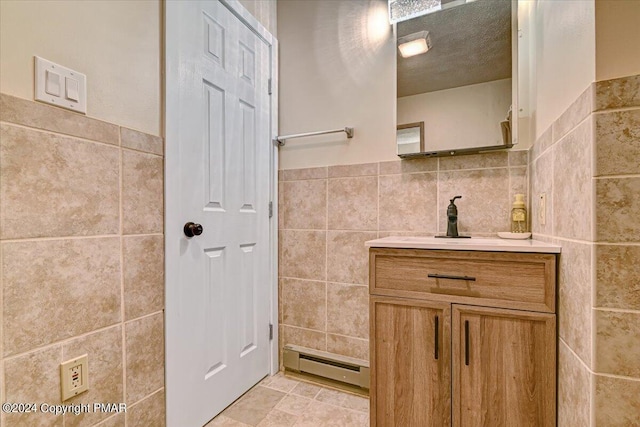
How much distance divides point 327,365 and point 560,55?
1741 millimetres

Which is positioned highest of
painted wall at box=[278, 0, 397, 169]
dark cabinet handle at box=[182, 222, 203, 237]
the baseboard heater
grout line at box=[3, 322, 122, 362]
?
painted wall at box=[278, 0, 397, 169]

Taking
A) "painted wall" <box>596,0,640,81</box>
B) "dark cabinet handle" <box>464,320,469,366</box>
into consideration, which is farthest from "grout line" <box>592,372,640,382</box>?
"painted wall" <box>596,0,640,81</box>

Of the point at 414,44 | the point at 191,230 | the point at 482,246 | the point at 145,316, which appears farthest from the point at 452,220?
the point at 145,316

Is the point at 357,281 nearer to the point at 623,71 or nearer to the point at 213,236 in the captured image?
the point at 213,236

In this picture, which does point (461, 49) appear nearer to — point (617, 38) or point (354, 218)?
point (617, 38)

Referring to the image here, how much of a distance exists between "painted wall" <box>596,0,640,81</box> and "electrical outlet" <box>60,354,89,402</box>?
5.23ft

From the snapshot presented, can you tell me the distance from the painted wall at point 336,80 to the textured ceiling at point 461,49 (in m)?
0.13

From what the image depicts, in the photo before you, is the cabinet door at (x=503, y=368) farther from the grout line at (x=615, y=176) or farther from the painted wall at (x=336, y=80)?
the painted wall at (x=336, y=80)

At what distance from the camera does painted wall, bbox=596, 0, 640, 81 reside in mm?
697

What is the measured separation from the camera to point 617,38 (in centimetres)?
71

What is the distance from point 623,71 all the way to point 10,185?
1.52 metres

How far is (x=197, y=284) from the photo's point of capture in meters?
1.35

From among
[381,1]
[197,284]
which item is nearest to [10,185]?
[197,284]

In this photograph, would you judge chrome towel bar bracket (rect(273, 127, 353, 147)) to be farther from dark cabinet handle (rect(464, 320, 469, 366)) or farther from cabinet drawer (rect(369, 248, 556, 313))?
dark cabinet handle (rect(464, 320, 469, 366))
